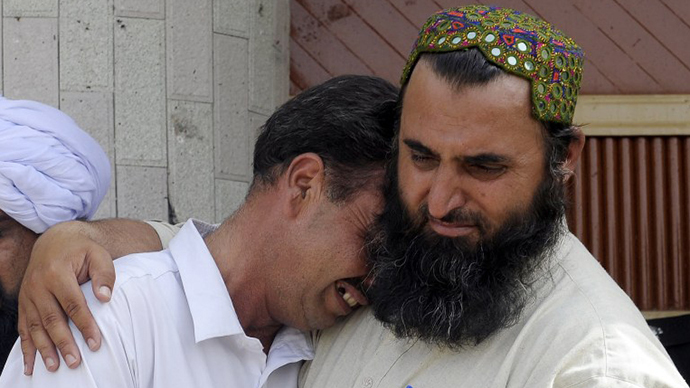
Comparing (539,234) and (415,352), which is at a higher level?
(539,234)

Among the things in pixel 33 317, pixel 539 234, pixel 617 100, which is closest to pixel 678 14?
pixel 617 100

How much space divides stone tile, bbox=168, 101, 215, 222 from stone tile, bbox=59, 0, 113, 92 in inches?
13.1

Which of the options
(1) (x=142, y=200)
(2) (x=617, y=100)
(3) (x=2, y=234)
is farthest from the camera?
(2) (x=617, y=100)

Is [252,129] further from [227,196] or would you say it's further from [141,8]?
[141,8]

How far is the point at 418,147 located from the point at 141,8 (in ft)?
7.93

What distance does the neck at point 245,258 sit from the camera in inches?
112

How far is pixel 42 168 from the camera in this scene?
130 inches

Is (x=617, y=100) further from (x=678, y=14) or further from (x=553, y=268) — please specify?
(x=553, y=268)

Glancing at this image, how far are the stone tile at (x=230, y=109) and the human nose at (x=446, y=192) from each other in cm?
239

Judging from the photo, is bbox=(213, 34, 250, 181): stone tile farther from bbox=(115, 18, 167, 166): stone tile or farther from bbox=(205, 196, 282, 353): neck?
bbox=(205, 196, 282, 353): neck

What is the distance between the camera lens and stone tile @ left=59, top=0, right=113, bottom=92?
14.9ft

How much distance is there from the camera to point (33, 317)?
266 cm

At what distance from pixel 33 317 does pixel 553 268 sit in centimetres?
124

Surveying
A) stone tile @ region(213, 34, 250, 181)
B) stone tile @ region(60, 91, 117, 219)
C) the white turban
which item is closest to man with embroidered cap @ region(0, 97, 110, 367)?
the white turban
